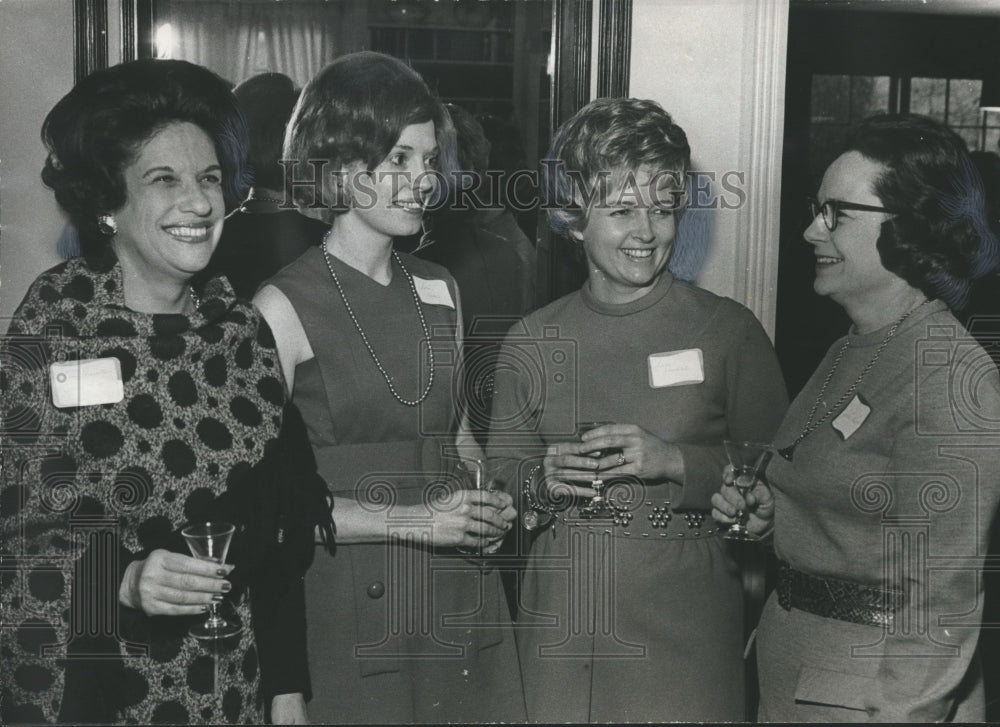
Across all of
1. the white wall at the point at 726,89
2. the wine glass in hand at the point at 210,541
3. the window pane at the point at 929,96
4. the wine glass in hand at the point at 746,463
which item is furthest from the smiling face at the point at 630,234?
the wine glass in hand at the point at 210,541

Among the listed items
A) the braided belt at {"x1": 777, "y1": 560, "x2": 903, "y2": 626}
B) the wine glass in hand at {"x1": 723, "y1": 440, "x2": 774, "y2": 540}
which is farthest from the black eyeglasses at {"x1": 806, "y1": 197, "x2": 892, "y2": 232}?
the braided belt at {"x1": 777, "y1": 560, "x2": 903, "y2": 626}

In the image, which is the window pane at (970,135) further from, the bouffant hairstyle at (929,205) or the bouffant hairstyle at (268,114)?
the bouffant hairstyle at (268,114)

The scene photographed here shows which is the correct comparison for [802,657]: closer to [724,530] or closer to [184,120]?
[724,530]

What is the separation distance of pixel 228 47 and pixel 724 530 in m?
1.51

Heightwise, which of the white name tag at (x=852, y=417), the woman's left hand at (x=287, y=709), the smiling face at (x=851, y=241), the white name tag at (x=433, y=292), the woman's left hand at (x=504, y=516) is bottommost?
the woman's left hand at (x=287, y=709)

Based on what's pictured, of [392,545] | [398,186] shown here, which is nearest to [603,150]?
[398,186]

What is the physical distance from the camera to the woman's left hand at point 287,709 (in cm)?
227

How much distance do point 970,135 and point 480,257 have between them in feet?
3.69

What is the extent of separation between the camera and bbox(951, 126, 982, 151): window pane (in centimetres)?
233

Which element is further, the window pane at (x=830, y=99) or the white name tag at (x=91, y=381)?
the window pane at (x=830, y=99)

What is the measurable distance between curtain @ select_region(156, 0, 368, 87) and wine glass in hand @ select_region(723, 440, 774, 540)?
46.7 inches

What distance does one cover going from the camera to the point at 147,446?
83.6 inches

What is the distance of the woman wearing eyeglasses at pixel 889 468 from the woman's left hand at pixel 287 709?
1.01m

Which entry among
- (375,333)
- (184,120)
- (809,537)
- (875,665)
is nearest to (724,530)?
(809,537)
